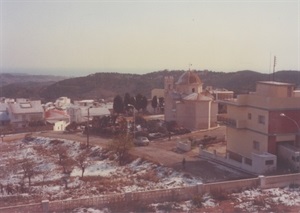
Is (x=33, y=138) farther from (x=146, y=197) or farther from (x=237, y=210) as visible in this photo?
(x=237, y=210)

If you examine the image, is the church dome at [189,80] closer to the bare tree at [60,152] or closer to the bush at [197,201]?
the bare tree at [60,152]

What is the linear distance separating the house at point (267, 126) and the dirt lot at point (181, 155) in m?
1.71

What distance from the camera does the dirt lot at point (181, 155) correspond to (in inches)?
995

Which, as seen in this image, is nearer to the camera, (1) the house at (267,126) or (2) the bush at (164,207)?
(2) the bush at (164,207)

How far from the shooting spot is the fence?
1748 centimetres

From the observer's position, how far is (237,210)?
1823 cm

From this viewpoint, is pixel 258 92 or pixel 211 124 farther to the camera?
pixel 211 124

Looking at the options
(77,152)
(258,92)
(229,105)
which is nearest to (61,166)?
(77,152)

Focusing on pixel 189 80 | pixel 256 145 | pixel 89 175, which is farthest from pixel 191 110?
pixel 89 175

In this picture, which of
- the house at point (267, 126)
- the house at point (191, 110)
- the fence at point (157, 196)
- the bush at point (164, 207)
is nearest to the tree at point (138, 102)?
the house at point (191, 110)

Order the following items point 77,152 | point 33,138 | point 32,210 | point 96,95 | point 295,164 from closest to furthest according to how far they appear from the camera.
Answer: point 32,210 → point 295,164 → point 77,152 → point 33,138 → point 96,95

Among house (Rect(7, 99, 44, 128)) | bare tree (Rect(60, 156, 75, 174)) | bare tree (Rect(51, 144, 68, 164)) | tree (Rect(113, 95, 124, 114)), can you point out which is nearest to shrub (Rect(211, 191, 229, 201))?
bare tree (Rect(60, 156, 75, 174))

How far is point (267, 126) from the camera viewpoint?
84.4 feet

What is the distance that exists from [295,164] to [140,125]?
776 inches
